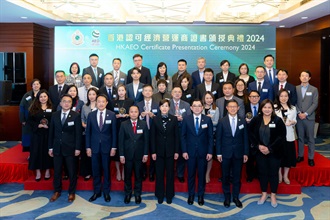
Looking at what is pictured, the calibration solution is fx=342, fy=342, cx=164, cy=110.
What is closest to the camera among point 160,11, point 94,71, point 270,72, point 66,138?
point 66,138

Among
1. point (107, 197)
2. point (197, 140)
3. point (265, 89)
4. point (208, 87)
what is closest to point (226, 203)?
point (197, 140)

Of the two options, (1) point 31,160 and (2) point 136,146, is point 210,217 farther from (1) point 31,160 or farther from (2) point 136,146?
(1) point 31,160

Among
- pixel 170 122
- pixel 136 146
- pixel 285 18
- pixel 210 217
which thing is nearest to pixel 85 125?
pixel 136 146

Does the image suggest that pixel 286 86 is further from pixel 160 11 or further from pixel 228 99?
pixel 160 11

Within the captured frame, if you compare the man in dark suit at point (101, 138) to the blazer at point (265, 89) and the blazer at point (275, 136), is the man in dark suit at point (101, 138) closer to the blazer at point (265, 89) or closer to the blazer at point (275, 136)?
the blazer at point (275, 136)

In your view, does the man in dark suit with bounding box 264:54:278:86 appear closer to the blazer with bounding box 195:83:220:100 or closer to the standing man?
the blazer with bounding box 195:83:220:100

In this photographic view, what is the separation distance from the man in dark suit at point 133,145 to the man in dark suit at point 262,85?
2138 millimetres

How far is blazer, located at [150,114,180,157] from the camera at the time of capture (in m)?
4.53

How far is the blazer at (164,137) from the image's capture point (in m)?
4.53

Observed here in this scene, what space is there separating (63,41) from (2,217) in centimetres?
450

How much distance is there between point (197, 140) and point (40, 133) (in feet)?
7.61

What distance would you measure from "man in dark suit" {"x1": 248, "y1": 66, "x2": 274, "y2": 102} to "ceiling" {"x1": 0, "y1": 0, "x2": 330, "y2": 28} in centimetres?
149

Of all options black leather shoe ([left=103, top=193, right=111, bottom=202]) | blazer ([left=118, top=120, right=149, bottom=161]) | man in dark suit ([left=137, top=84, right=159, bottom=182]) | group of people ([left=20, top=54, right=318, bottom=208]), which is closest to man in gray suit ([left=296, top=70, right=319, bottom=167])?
group of people ([left=20, top=54, right=318, bottom=208])

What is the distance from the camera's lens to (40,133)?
5.02m
